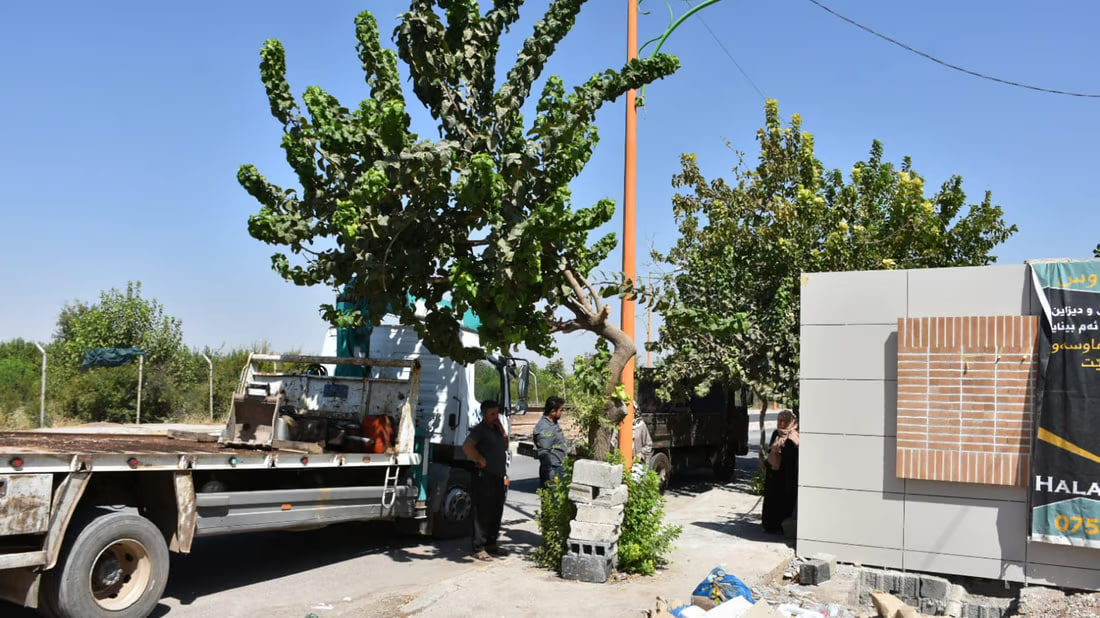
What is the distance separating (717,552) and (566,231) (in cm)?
434

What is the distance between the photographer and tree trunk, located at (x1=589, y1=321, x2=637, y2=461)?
356 inches

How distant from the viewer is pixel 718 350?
51.3 feet

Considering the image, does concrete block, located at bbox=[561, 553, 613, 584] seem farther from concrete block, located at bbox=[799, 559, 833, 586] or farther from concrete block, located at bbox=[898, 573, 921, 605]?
concrete block, located at bbox=[898, 573, 921, 605]

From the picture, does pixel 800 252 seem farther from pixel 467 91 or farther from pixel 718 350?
pixel 467 91

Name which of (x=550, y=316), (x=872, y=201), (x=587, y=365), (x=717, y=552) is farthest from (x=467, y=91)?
(x=872, y=201)

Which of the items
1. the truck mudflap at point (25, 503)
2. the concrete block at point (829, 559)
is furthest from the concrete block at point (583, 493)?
the truck mudflap at point (25, 503)

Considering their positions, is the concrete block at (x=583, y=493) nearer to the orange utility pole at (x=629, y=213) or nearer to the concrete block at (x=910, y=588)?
the orange utility pole at (x=629, y=213)

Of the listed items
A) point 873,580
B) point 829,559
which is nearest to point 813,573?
point 829,559

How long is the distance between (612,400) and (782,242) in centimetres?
804

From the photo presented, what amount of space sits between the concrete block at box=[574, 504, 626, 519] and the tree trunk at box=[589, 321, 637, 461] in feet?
2.25

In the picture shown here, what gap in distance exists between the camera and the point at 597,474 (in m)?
8.46

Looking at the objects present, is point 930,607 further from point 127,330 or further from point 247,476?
point 127,330

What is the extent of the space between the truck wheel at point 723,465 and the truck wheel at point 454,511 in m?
8.37

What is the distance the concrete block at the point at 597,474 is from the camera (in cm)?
844
